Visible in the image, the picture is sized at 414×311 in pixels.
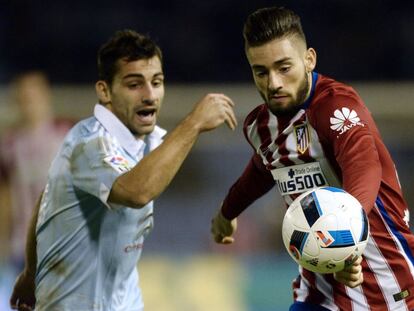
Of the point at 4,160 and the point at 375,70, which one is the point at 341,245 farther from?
the point at 375,70

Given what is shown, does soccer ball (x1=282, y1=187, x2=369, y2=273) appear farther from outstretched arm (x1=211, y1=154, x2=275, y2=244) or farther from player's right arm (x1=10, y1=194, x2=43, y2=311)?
player's right arm (x1=10, y1=194, x2=43, y2=311)

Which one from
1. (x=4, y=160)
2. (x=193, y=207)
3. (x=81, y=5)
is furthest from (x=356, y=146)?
(x=81, y=5)

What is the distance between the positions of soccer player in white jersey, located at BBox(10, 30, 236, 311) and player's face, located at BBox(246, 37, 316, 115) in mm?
228

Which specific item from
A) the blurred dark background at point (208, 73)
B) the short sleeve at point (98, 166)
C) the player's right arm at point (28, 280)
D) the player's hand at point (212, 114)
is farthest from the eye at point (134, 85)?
the blurred dark background at point (208, 73)

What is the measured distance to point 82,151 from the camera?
4777mm

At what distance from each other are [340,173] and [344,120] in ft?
0.95

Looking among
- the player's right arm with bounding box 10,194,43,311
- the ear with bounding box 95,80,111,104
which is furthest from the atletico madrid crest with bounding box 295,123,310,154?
the player's right arm with bounding box 10,194,43,311

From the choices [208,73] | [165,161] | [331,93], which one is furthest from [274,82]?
[208,73]

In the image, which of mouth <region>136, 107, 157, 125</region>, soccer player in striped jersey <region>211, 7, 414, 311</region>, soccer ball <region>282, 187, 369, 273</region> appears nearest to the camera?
soccer ball <region>282, 187, 369, 273</region>

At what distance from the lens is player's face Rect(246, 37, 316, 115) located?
4426mm

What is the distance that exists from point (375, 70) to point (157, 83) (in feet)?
29.6

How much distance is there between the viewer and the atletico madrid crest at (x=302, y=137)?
4.46 m

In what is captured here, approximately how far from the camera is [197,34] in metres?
14.0

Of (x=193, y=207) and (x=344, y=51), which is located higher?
(x=344, y=51)
